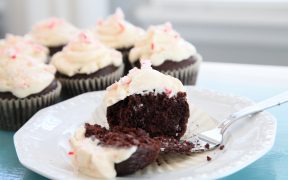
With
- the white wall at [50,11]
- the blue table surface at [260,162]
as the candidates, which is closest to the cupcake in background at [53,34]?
the blue table surface at [260,162]

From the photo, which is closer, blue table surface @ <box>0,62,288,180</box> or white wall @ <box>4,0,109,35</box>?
blue table surface @ <box>0,62,288,180</box>

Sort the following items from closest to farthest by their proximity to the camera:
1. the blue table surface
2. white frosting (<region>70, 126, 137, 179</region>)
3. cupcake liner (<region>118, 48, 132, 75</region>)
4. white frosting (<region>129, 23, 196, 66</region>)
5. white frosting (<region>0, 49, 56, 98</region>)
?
1. white frosting (<region>70, 126, 137, 179</region>)
2. the blue table surface
3. white frosting (<region>0, 49, 56, 98</region>)
4. white frosting (<region>129, 23, 196, 66</region>)
5. cupcake liner (<region>118, 48, 132, 75</region>)

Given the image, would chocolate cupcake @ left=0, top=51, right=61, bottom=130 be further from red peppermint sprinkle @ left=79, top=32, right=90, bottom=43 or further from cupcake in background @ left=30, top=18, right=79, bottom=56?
cupcake in background @ left=30, top=18, right=79, bottom=56

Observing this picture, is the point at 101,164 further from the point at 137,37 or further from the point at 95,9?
the point at 95,9

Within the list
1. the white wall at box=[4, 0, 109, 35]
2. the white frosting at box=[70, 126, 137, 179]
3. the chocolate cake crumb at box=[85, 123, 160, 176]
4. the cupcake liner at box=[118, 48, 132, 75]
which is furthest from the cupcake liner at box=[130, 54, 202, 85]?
the white wall at box=[4, 0, 109, 35]

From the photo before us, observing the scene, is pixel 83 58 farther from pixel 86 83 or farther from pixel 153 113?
pixel 153 113

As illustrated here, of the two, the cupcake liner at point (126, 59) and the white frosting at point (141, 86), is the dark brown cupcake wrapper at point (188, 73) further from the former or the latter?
the white frosting at point (141, 86)

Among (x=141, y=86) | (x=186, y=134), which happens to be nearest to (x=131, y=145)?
(x=141, y=86)
